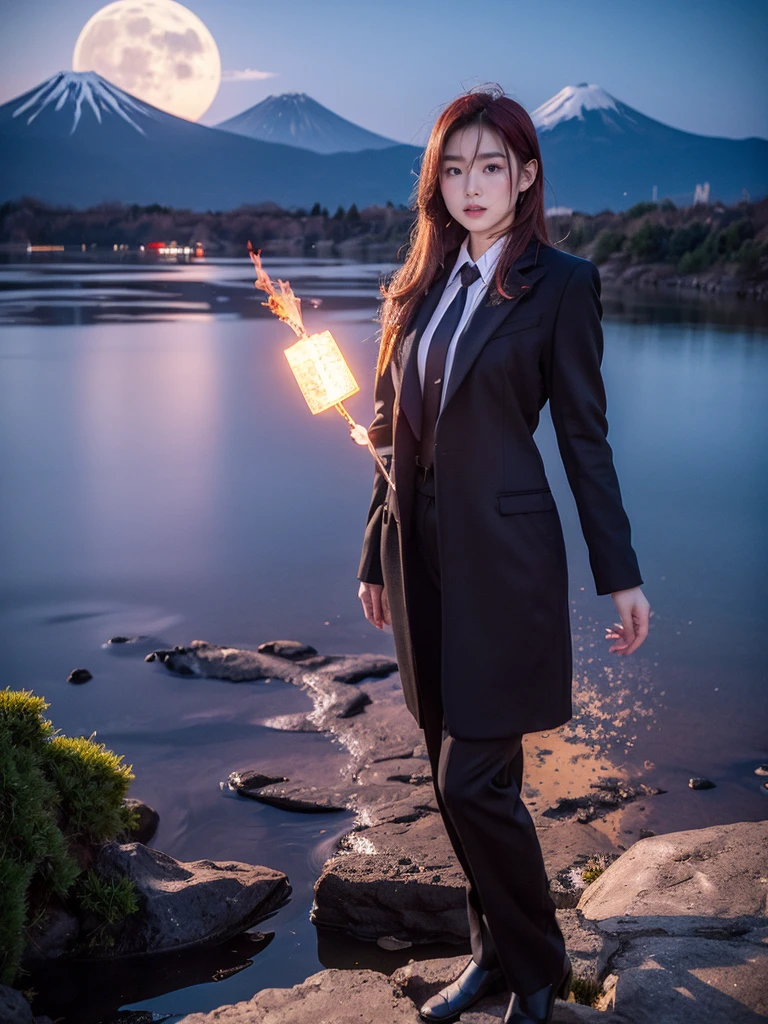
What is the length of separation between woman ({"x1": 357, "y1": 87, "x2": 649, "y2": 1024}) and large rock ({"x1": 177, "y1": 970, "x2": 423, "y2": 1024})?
0.97 ft

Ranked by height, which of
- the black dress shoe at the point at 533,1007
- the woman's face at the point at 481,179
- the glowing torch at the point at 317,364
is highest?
the woman's face at the point at 481,179

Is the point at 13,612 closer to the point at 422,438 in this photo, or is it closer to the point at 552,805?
the point at 552,805

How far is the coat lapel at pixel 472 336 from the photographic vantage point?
1694mm

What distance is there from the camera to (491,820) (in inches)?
66.7

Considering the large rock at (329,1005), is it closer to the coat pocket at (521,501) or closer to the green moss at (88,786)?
the green moss at (88,786)

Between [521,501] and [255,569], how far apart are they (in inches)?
172

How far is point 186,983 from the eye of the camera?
2404 millimetres

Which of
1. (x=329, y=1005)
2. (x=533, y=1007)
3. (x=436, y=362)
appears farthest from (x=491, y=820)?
(x=436, y=362)

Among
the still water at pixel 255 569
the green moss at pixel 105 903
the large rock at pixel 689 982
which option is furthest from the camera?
the still water at pixel 255 569

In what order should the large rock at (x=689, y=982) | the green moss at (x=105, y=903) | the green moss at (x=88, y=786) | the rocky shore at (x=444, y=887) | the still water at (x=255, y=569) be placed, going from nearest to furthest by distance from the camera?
1. the large rock at (x=689, y=982)
2. the rocky shore at (x=444, y=887)
3. the green moss at (x=105, y=903)
4. the green moss at (x=88, y=786)
5. the still water at (x=255, y=569)

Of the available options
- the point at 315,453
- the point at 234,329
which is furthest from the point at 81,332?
the point at 315,453

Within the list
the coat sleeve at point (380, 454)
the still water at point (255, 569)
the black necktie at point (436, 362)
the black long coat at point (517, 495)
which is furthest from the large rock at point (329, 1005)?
the black necktie at point (436, 362)

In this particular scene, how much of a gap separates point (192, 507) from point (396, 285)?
590 centimetres

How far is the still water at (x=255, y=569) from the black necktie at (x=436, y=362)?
1201 mm
